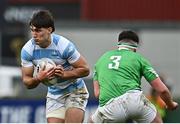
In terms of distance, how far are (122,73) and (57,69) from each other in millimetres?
863

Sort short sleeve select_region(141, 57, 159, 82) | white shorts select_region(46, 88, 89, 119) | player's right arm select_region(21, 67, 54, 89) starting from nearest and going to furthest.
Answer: player's right arm select_region(21, 67, 54, 89) → short sleeve select_region(141, 57, 159, 82) → white shorts select_region(46, 88, 89, 119)

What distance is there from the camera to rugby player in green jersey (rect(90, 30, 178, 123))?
43.2 ft

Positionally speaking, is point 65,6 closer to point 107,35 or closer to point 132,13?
point 132,13

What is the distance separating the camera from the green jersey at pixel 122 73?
43.4ft

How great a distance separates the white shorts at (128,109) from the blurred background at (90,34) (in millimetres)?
6061

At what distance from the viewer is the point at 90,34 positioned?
3406cm

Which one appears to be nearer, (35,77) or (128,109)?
(35,77)

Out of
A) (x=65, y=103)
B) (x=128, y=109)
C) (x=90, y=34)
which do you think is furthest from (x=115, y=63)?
(x=90, y=34)

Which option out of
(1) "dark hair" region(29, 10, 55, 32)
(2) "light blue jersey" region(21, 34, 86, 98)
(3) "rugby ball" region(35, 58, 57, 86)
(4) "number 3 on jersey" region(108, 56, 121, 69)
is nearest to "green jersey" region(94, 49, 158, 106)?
(4) "number 3 on jersey" region(108, 56, 121, 69)

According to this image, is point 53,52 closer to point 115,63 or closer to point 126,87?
point 115,63

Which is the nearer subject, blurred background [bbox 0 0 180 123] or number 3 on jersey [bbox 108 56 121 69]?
number 3 on jersey [bbox 108 56 121 69]

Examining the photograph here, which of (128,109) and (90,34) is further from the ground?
(128,109)

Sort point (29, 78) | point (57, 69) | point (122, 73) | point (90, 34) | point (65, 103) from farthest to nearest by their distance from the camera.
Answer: point (90, 34), point (65, 103), point (122, 73), point (29, 78), point (57, 69)

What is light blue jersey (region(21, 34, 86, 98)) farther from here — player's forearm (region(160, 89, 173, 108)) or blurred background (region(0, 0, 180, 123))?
blurred background (region(0, 0, 180, 123))
